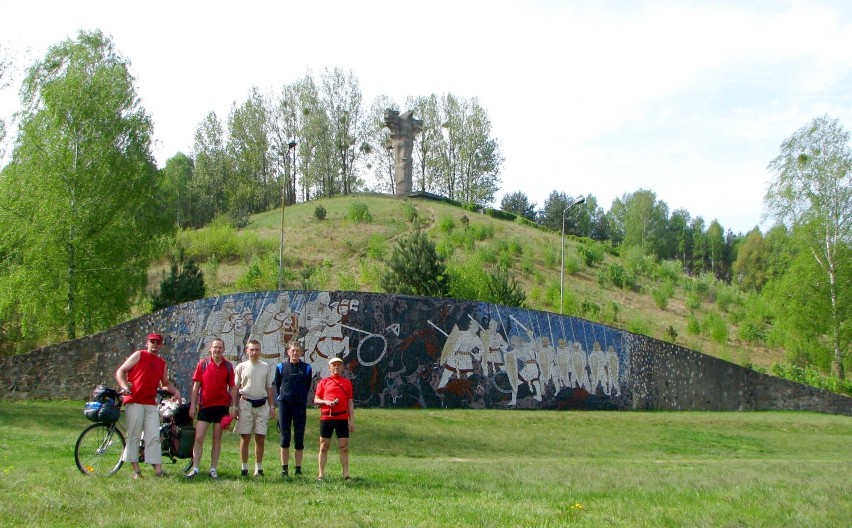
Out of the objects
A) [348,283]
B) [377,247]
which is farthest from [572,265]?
[348,283]

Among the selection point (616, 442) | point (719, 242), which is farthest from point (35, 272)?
point (719, 242)

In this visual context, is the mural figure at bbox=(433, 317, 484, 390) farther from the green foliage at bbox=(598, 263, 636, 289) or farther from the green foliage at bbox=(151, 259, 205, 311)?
the green foliage at bbox=(598, 263, 636, 289)

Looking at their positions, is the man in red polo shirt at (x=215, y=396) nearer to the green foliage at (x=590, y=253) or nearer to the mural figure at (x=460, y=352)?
the mural figure at (x=460, y=352)

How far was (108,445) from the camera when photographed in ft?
31.0

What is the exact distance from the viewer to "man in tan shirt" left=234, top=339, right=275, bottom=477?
381 inches

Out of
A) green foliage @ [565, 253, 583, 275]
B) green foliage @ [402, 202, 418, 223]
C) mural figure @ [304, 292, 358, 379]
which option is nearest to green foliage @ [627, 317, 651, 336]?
green foliage @ [565, 253, 583, 275]

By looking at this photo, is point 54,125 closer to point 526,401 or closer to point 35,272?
point 35,272

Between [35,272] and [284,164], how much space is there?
42.1 m

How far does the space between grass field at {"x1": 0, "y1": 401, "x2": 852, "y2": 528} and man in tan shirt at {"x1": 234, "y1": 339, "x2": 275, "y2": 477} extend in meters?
0.42

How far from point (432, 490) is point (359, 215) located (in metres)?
46.4

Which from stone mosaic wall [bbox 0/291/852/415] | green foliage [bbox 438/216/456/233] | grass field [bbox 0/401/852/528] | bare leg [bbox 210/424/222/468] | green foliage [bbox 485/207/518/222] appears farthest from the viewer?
green foliage [bbox 485/207/518/222]

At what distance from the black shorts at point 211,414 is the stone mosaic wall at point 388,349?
13.5 metres

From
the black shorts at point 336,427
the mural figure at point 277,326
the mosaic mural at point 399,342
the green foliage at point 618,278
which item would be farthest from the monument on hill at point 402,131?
the black shorts at point 336,427

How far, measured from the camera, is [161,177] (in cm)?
3488
